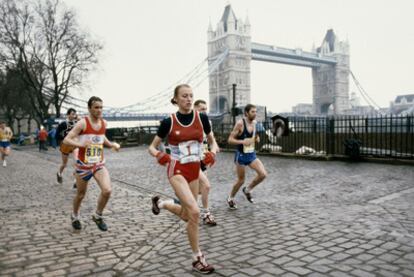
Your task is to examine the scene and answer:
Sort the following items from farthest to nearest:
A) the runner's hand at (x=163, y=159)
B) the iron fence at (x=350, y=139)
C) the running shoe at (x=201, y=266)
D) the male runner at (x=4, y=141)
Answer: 1. the male runner at (x=4, y=141)
2. the iron fence at (x=350, y=139)
3. the runner's hand at (x=163, y=159)
4. the running shoe at (x=201, y=266)

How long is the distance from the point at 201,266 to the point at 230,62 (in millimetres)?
116472

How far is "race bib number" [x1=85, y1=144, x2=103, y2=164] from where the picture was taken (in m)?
5.13

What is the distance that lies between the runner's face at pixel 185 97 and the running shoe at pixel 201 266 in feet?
4.85

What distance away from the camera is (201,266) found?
3.49 metres

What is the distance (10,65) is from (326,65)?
439ft

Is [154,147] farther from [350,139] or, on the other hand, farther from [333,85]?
[333,85]

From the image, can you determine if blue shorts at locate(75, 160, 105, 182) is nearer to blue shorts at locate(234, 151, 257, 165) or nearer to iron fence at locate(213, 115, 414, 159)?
blue shorts at locate(234, 151, 257, 165)

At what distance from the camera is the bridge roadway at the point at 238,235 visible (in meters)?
3.67

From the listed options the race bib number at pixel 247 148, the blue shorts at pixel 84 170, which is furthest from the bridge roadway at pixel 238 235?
the race bib number at pixel 247 148

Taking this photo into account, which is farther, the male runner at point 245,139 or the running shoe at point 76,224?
the male runner at point 245,139

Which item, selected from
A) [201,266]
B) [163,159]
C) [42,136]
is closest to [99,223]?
[163,159]

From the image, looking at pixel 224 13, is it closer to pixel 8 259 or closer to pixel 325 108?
pixel 325 108

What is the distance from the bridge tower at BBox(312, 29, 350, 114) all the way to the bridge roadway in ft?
454

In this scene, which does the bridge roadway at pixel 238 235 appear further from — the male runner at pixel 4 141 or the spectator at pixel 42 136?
the spectator at pixel 42 136
